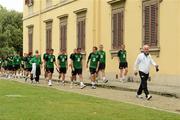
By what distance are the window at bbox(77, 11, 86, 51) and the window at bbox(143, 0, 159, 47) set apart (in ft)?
26.9

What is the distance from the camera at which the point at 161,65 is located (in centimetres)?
2525

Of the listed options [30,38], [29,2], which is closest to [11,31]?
[29,2]

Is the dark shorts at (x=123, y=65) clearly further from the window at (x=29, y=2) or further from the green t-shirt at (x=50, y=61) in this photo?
the window at (x=29, y=2)

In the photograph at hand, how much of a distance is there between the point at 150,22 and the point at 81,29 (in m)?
9.44

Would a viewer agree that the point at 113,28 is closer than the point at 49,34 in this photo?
Yes

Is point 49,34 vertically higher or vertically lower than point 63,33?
higher

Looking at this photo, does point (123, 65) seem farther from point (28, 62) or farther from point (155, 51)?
point (28, 62)

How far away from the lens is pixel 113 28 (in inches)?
1208

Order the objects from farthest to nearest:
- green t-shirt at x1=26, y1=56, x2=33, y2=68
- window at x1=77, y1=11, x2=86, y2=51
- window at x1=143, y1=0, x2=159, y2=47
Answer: window at x1=77, y1=11, x2=86, y2=51 < green t-shirt at x1=26, y1=56, x2=33, y2=68 < window at x1=143, y1=0, x2=159, y2=47

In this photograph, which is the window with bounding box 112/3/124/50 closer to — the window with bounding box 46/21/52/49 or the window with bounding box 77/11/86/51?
the window with bounding box 77/11/86/51

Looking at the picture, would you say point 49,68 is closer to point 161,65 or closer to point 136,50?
point 136,50

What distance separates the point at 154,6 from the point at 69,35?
12206 millimetres

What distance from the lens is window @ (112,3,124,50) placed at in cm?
2959

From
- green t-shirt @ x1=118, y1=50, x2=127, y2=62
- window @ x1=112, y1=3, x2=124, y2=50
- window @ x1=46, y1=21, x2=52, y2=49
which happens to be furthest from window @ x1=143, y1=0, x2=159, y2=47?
window @ x1=46, y1=21, x2=52, y2=49
